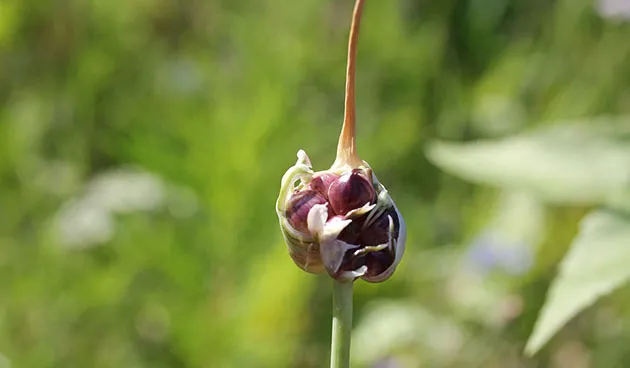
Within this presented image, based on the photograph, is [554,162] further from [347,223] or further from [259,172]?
[347,223]

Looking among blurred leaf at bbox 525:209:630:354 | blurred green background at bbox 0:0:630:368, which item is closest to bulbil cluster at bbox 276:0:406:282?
blurred leaf at bbox 525:209:630:354

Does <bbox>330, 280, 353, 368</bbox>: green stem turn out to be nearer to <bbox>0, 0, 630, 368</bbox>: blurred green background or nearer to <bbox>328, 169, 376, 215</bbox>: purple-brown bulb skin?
<bbox>328, 169, 376, 215</bbox>: purple-brown bulb skin

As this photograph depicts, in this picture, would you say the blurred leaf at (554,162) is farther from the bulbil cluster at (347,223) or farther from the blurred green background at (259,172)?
the bulbil cluster at (347,223)

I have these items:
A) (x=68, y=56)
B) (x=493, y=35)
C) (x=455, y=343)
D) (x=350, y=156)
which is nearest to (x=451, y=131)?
(x=493, y=35)

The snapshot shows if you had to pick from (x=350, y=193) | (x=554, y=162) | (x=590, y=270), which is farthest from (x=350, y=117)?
(x=554, y=162)

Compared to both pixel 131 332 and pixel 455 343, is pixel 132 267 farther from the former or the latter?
pixel 455 343

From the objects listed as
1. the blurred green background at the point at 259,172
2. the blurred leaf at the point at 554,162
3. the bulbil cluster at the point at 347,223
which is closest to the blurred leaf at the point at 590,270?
the blurred leaf at the point at 554,162
